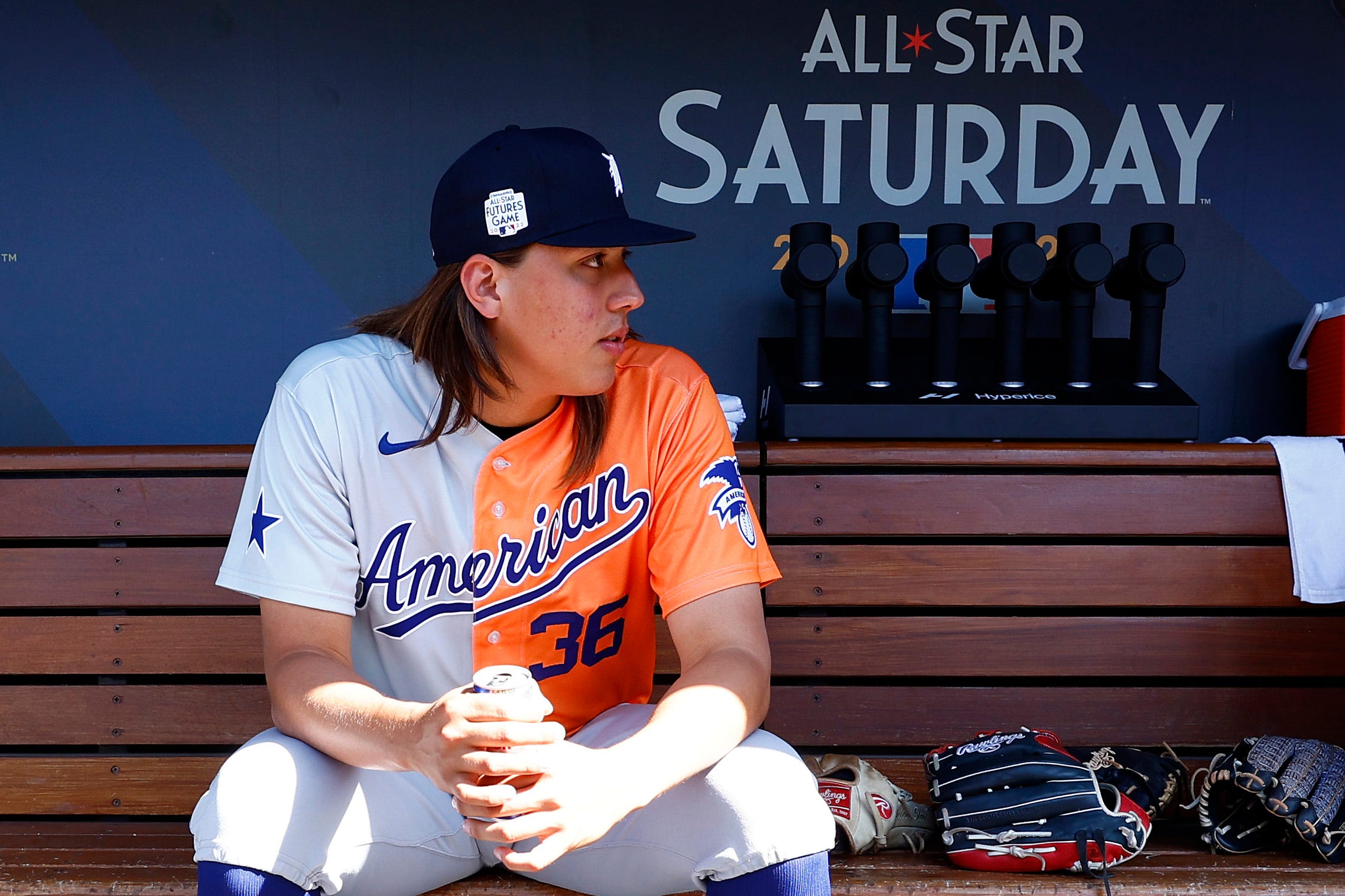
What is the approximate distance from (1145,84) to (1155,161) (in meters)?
0.18

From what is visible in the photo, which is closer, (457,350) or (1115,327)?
(457,350)

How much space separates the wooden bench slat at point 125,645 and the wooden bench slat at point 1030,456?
3.48ft

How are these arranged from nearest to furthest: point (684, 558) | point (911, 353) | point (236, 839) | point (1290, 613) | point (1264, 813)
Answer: point (236, 839), point (684, 558), point (1264, 813), point (1290, 613), point (911, 353)

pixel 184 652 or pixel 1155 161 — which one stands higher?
pixel 1155 161

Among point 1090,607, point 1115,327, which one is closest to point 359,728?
point 1090,607

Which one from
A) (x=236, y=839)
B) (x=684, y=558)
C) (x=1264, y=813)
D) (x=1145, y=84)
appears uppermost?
(x=1145, y=84)

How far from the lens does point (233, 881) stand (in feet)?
4.06

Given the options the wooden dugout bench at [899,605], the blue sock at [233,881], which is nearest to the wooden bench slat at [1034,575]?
the wooden dugout bench at [899,605]

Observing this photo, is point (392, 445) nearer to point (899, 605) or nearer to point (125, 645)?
point (125, 645)

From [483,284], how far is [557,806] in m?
0.69

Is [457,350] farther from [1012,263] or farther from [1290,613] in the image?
[1290,613]

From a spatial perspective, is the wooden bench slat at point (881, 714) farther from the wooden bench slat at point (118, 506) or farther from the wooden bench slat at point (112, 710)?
the wooden bench slat at point (118, 506)

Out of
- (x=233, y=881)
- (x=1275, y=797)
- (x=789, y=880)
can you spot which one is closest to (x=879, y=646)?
(x=1275, y=797)

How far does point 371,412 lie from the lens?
1.58 m
